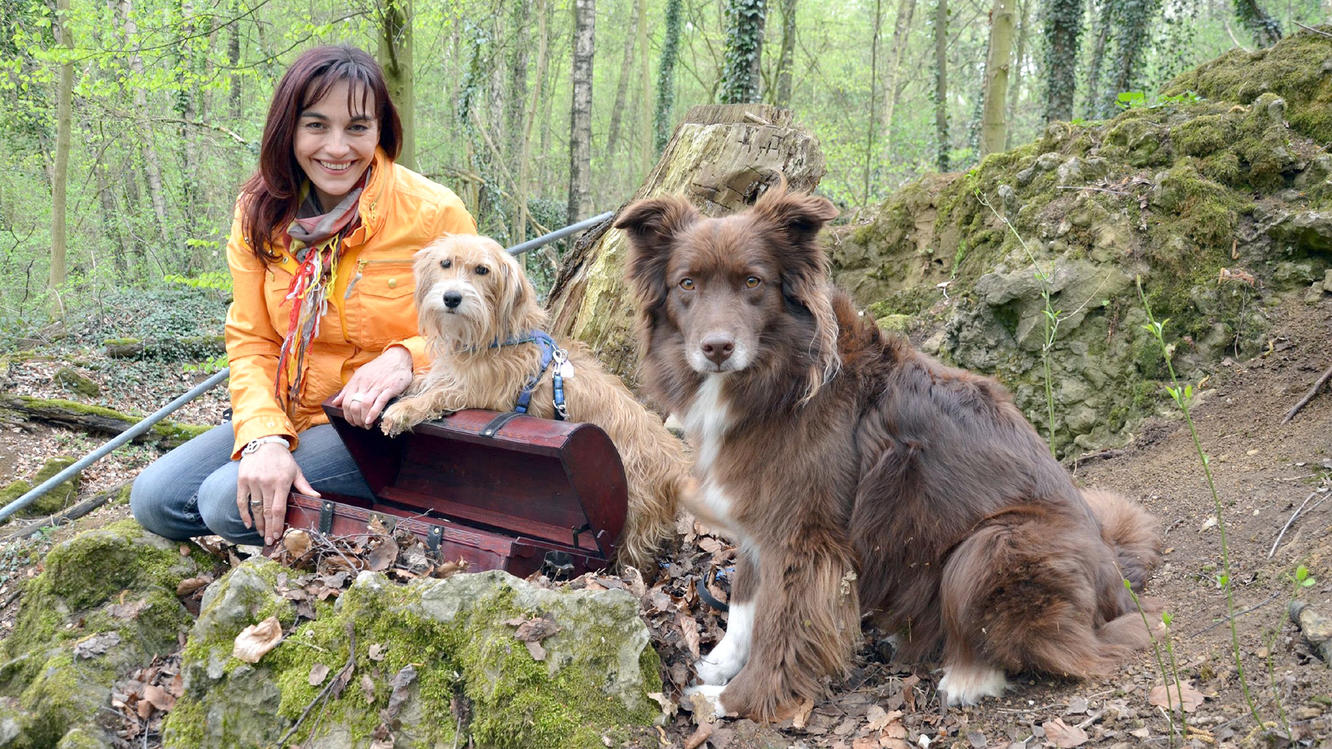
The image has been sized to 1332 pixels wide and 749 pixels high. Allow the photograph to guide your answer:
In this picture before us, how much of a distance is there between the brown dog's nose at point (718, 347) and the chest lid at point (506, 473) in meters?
0.72

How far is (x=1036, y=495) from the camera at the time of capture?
3.11 metres

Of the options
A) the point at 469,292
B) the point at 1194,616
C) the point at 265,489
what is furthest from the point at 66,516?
the point at 1194,616

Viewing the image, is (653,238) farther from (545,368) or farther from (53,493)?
(53,493)

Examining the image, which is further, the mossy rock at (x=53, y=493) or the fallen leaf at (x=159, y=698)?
the mossy rock at (x=53, y=493)

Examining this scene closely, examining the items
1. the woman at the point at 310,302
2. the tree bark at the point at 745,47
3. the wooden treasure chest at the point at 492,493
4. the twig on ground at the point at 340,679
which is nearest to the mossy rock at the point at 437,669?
the twig on ground at the point at 340,679

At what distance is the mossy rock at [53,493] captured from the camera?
6840 mm

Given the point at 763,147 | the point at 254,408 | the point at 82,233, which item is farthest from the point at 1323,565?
the point at 82,233

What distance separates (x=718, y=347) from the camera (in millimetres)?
2955

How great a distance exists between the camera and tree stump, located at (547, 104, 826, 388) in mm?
5219

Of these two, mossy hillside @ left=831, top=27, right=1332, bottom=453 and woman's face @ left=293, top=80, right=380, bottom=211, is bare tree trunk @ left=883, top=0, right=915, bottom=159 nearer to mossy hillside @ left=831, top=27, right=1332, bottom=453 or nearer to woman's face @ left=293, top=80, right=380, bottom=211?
mossy hillside @ left=831, top=27, right=1332, bottom=453

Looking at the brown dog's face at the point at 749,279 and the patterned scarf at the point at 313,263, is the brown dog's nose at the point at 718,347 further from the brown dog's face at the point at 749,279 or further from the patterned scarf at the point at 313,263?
the patterned scarf at the point at 313,263

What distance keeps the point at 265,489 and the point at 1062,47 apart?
13.8m

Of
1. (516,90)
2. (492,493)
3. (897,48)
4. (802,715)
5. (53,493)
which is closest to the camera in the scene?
(802,715)

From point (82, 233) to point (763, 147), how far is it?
16.0 m
